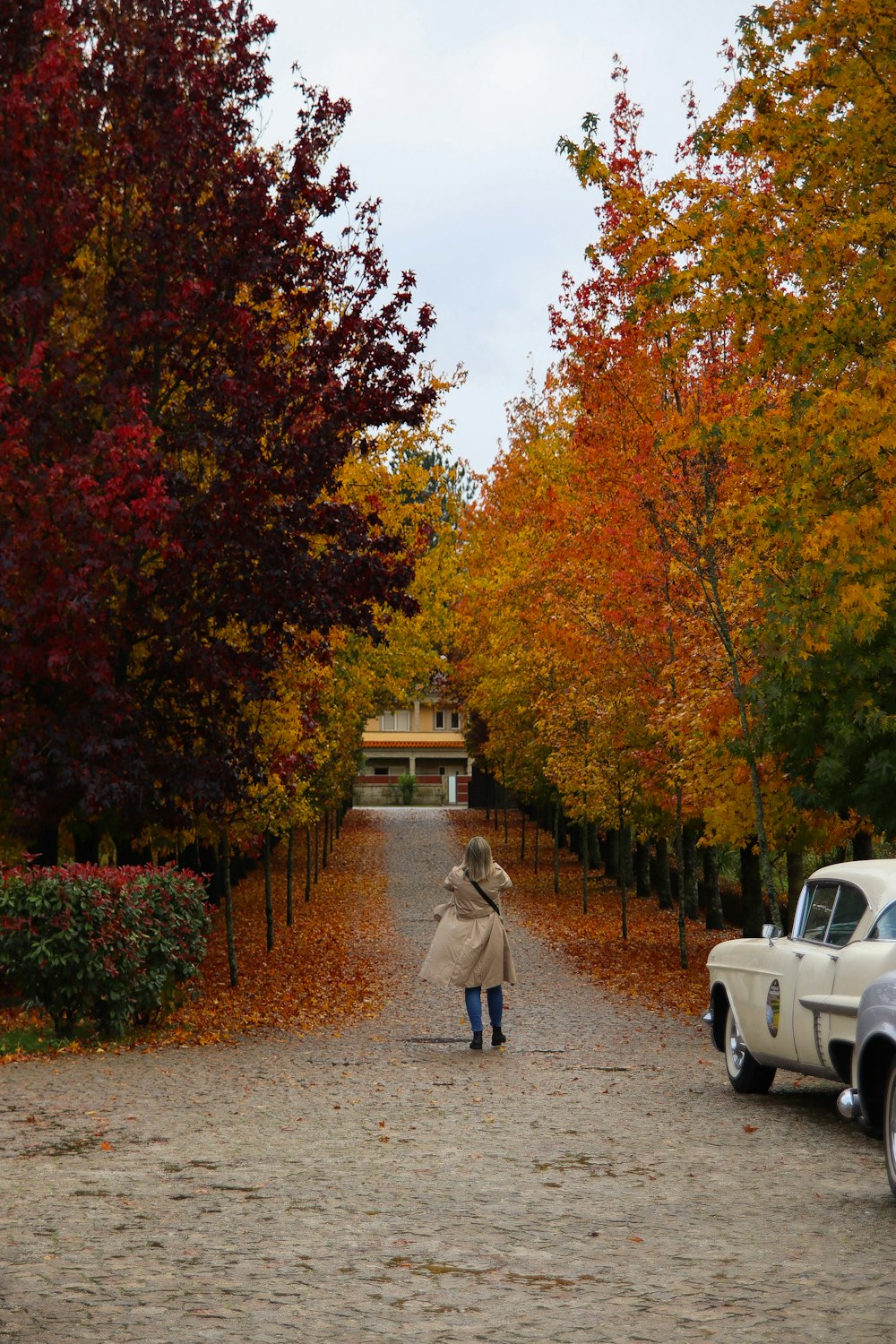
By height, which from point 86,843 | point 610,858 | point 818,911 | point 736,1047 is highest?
point 818,911

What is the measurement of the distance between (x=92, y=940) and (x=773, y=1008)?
5.93m

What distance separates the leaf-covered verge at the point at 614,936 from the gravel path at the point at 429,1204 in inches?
276

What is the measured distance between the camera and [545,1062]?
14.0m

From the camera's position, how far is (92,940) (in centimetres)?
1418

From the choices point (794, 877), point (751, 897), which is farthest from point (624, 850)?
point (751, 897)

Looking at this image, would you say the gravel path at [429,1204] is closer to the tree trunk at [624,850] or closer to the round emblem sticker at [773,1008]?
the round emblem sticker at [773,1008]

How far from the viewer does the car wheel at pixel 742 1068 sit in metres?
11.8

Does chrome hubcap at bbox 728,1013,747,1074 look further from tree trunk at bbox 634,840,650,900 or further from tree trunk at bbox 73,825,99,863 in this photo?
tree trunk at bbox 634,840,650,900

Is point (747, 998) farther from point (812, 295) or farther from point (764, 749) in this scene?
point (812, 295)

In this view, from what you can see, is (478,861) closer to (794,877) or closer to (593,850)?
(794,877)

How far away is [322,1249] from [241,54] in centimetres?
1592

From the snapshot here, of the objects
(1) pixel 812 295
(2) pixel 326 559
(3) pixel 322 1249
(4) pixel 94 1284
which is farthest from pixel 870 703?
(4) pixel 94 1284

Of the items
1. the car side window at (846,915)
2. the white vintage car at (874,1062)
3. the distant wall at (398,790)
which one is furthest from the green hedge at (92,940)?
the distant wall at (398,790)

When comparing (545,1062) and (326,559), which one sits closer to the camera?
(545,1062)
